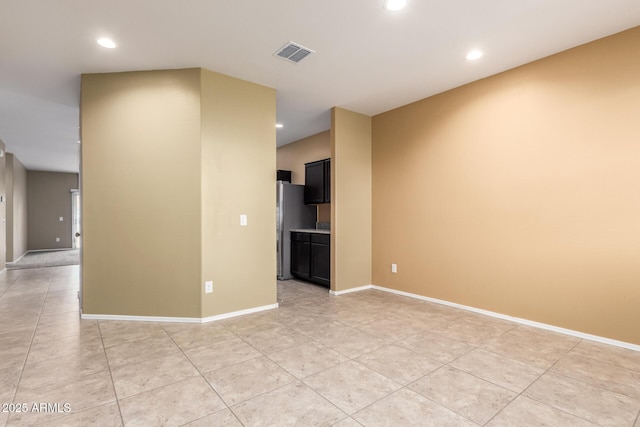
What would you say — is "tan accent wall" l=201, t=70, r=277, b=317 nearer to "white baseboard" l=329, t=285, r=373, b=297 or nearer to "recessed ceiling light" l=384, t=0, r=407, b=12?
"white baseboard" l=329, t=285, r=373, b=297

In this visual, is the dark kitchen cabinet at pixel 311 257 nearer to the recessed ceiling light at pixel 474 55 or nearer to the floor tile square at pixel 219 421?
the recessed ceiling light at pixel 474 55

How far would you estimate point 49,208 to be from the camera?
396 inches

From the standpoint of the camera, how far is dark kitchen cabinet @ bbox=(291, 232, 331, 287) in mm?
4867

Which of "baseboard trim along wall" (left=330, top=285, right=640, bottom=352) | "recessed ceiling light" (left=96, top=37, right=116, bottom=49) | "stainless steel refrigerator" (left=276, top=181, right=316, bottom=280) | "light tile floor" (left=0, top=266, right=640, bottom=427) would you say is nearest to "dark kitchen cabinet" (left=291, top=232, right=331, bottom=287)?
"stainless steel refrigerator" (left=276, top=181, right=316, bottom=280)

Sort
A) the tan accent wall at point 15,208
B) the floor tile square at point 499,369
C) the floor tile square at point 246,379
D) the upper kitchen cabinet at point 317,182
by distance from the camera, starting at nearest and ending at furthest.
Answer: the floor tile square at point 246,379 < the floor tile square at point 499,369 < the upper kitchen cabinet at point 317,182 < the tan accent wall at point 15,208

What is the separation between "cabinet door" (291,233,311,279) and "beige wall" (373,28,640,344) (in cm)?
153

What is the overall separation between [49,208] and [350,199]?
35.2 ft

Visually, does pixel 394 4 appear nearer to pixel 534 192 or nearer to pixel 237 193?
pixel 534 192

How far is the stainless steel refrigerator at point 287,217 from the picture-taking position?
554 centimetres

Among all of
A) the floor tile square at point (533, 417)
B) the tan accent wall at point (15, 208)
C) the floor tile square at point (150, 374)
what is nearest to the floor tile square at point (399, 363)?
the floor tile square at point (533, 417)

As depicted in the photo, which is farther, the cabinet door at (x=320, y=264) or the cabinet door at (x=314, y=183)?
the cabinet door at (x=314, y=183)

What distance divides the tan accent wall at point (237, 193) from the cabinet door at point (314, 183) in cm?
165

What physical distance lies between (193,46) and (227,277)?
7.93 ft

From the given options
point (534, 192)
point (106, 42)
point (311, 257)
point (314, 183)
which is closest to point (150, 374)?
point (106, 42)
